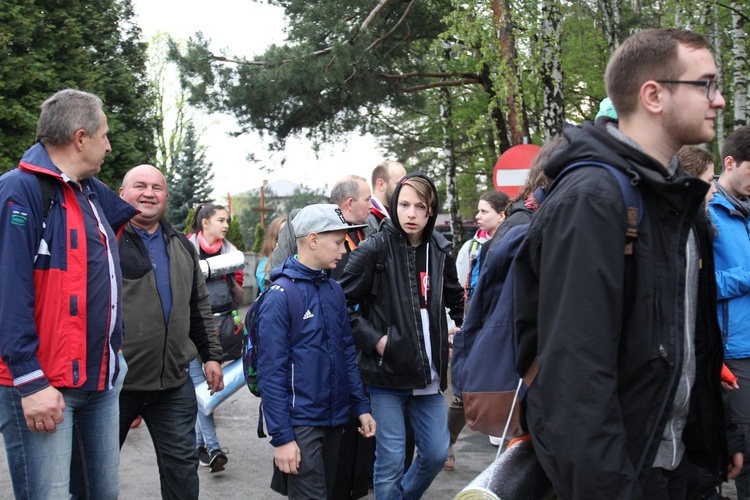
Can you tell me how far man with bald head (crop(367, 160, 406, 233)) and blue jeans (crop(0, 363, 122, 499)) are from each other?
2.88 meters

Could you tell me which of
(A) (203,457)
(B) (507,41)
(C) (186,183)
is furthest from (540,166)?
(C) (186,183)

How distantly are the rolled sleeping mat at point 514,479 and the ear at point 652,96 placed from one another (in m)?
1.04

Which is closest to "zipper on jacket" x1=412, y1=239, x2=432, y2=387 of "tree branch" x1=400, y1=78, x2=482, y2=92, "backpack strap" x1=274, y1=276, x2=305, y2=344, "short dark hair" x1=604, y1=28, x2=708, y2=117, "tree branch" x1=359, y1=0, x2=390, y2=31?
"backpack strap" x1=274, y1=276, x2=305, y2=344

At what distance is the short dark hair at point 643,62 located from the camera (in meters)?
2.35

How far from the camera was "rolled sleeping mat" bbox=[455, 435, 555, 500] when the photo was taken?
226 centimetres

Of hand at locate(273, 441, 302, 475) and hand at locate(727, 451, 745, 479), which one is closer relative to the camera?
hand at locate(727, 451, 745, 479)

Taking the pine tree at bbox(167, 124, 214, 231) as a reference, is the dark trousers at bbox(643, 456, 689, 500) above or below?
below

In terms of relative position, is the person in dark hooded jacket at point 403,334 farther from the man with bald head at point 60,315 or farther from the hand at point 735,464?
the hand at point 735,464

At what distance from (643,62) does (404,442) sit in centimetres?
303

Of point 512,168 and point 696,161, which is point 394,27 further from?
point 696,161

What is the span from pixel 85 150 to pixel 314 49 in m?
11.6

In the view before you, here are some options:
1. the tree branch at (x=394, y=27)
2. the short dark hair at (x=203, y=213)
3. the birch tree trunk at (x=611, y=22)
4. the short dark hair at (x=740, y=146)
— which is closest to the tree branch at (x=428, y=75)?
the tree branch at (x=394, y=27)

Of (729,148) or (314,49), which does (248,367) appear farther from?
(314,49)

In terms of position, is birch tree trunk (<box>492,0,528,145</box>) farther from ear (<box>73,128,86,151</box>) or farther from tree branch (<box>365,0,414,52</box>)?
ear (<box>73,128,86,151</box>)
